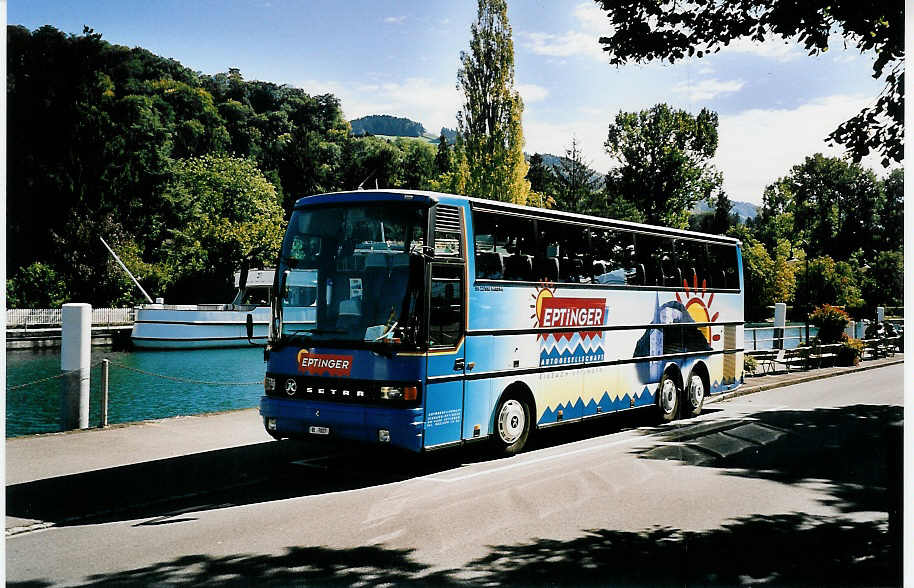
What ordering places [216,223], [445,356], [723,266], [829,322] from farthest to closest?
[216,223] → [829,322] → [723,266] → [445,356]

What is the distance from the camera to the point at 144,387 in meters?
30.1

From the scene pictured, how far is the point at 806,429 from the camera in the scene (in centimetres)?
1461

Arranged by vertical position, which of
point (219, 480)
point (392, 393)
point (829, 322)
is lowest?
point (219, 480)

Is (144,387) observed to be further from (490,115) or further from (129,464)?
(129,464)

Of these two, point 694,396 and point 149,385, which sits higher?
point 694,396

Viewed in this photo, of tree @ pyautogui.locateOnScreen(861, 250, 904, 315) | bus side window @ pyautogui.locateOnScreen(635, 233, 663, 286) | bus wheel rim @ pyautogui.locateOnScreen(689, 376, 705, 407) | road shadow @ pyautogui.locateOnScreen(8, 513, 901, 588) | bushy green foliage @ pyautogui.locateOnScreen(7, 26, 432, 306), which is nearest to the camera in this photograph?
road shadow @ pyautogui.locateOnScreen(8, 513, 901, 588)

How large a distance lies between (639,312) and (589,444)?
275 cm

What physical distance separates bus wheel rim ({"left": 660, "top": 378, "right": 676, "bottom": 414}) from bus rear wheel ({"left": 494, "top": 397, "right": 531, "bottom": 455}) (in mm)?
4350

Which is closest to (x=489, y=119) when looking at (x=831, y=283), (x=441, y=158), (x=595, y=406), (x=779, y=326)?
(x=779, y=326)

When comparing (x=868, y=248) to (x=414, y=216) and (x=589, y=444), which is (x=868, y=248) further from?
(x=414, y=216)

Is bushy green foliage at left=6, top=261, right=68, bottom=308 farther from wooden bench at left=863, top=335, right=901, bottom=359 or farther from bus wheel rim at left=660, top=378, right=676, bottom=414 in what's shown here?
wooden bench at left=863, top=335, right=901, bottom=359

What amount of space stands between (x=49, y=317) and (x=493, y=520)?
40979 mm

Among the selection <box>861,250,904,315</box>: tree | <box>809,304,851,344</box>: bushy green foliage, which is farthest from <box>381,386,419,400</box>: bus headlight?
<box>809,304,851,344</box>: bushy green foliage

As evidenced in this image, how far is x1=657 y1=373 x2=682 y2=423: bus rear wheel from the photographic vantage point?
601 inches
